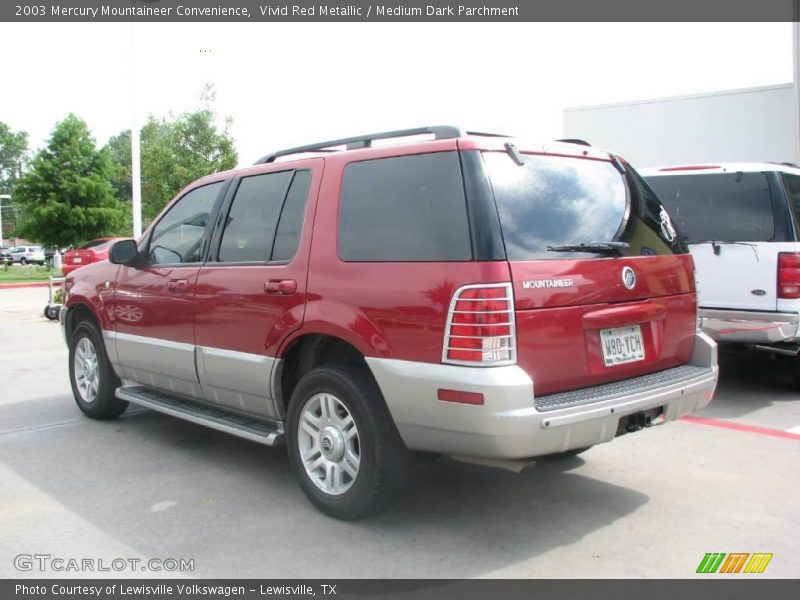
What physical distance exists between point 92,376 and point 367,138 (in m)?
3.54

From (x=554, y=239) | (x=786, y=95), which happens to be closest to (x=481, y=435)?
(x=554, y=239)

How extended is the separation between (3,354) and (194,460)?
6.28m

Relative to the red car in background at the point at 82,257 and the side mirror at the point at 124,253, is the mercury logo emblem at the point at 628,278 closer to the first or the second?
the side mirror at the point at 124,253

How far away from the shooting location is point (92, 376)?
21.1ft

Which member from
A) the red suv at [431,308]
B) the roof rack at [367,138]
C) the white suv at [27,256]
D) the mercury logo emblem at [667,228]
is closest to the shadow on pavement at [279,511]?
the red suv at [431,308]

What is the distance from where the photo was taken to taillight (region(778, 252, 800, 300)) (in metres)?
6.35

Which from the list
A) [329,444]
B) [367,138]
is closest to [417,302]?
[329,444]

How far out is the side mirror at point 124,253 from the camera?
5.62 m

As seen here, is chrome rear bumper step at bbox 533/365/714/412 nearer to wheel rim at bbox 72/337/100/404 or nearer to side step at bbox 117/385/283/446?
side step at bbox 117/385/283/446

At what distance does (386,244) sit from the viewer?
392cm

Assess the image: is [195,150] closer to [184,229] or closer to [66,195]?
[66,195]

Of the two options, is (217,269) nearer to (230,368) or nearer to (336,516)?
(230,368)

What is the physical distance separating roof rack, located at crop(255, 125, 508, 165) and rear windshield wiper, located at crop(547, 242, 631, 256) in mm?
714

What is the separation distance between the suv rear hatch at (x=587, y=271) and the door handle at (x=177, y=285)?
241 centimetres
